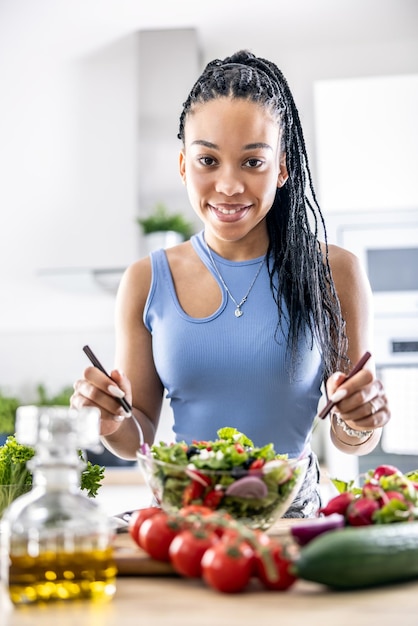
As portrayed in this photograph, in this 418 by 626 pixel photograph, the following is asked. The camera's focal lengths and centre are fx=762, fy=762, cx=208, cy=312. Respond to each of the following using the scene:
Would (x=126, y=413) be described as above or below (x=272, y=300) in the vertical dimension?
below

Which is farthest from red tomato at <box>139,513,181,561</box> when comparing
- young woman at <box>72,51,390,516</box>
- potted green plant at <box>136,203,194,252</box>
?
potted green plant at <box>136,203,194,252</box>

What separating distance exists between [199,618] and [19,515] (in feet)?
0.68

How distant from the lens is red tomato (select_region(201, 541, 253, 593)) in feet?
2.40

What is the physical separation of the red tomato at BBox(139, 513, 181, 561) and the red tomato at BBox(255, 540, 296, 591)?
5.1 inches

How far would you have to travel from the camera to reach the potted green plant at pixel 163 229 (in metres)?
3.38

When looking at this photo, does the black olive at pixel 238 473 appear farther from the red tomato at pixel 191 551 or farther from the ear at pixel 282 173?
the ear at pixel 282 173

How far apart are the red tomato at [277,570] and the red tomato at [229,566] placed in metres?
0.01

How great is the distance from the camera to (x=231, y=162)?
4.45 feet

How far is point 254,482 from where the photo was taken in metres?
0.91

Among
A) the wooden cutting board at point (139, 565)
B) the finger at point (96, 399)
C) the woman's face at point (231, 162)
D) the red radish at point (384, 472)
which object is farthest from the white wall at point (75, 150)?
the wooden cutting board at point (139, 565)

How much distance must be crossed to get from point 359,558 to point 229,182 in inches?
30.8

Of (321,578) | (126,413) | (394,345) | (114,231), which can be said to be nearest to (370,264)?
(394,345)

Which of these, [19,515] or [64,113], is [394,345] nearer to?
[64,113]

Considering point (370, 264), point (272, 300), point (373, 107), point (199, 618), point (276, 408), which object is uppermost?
point (373, 107)
